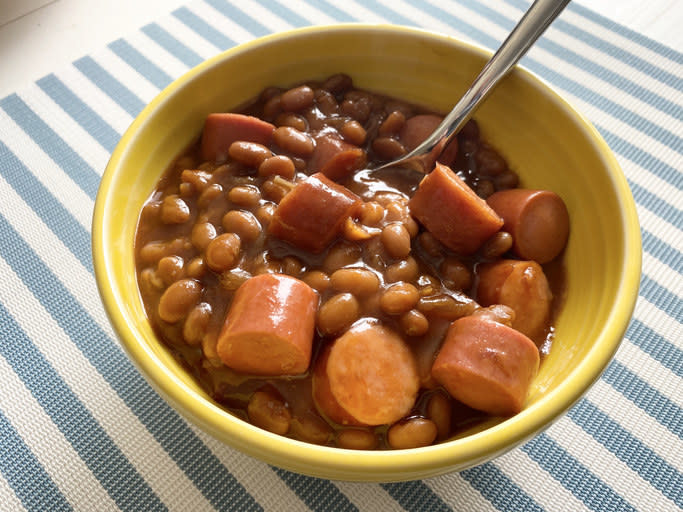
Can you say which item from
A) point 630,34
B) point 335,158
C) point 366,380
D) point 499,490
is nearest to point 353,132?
point 335,158

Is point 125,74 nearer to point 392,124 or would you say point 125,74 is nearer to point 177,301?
point 392,124

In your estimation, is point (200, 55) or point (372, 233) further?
point (200, 55)

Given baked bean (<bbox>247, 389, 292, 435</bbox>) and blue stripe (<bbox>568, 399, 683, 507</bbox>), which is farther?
blue stripe (<bbox>568, 399, 683, 507</bbox>)

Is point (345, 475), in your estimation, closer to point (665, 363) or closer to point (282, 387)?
point (282, 387)

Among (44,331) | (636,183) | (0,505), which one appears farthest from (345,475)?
(636,183)

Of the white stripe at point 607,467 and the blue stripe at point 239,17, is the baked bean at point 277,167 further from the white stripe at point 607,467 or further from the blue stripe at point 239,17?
the blue stripe at point 239,17

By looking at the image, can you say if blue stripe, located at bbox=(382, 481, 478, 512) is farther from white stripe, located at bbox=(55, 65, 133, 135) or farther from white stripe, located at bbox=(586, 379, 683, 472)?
white stripe, located at bbox=(55, 65, 133, 135)

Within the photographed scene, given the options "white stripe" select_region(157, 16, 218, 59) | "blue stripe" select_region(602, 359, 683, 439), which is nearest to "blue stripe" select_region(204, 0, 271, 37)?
"white stripe" select_region(157, 16, 218, 59)
